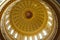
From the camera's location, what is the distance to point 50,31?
37.6ft

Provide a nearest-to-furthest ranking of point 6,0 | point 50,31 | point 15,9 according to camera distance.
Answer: point 6,0, point 50,31, point 15,9

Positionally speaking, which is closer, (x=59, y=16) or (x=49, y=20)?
(x=59, y=16)

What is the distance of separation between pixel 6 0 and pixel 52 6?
2.01 m

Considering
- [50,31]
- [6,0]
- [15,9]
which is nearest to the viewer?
[6,0]

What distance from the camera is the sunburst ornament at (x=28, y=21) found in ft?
38.5

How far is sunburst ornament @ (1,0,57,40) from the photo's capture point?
11.8m

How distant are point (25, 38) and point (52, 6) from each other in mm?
2372

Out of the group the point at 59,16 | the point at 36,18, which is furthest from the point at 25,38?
the point at 59,16

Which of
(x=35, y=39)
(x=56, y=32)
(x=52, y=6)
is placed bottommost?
(x=35, y=39)

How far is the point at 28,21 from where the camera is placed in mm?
12703

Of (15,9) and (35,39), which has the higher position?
(15,9)

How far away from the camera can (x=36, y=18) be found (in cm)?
1272

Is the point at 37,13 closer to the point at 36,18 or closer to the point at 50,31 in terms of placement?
the point at 36,18

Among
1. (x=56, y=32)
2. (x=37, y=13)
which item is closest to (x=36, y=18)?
(x=37, y=13)
